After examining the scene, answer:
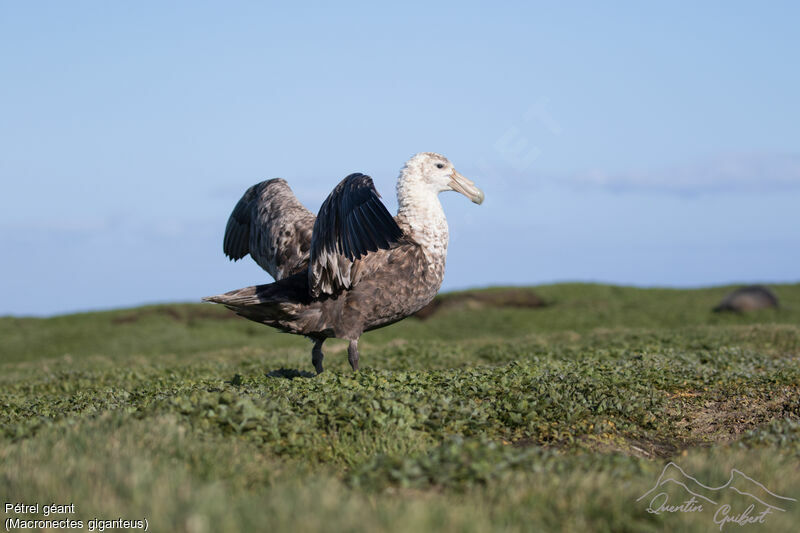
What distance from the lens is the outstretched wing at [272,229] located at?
11.9 meters

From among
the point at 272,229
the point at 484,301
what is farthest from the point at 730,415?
the point at 484,301

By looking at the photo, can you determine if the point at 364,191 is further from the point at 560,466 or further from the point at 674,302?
the point at 674,302

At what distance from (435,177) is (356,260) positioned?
2029mm

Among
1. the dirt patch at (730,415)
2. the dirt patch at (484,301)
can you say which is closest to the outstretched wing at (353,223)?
the dirt patch at (730,415)

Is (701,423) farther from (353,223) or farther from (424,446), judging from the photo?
(353,223)

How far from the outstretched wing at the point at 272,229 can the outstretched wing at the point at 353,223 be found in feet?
5.83

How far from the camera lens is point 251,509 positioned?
4.90 metres

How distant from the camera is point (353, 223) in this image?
31.2 ft

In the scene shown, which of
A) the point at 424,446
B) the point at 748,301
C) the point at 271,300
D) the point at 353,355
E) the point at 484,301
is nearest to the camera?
the point at 424,446

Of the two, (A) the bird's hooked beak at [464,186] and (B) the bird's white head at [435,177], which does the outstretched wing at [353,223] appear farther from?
(A) the bird's hooked beak at [464,186]

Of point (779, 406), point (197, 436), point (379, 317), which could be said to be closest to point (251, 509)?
point (197, 436)

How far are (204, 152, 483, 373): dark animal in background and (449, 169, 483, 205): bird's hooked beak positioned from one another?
0.02 meters

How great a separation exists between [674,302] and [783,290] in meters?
8.48

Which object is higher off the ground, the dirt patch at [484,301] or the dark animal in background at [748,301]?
the dirt patch at [484,301]
